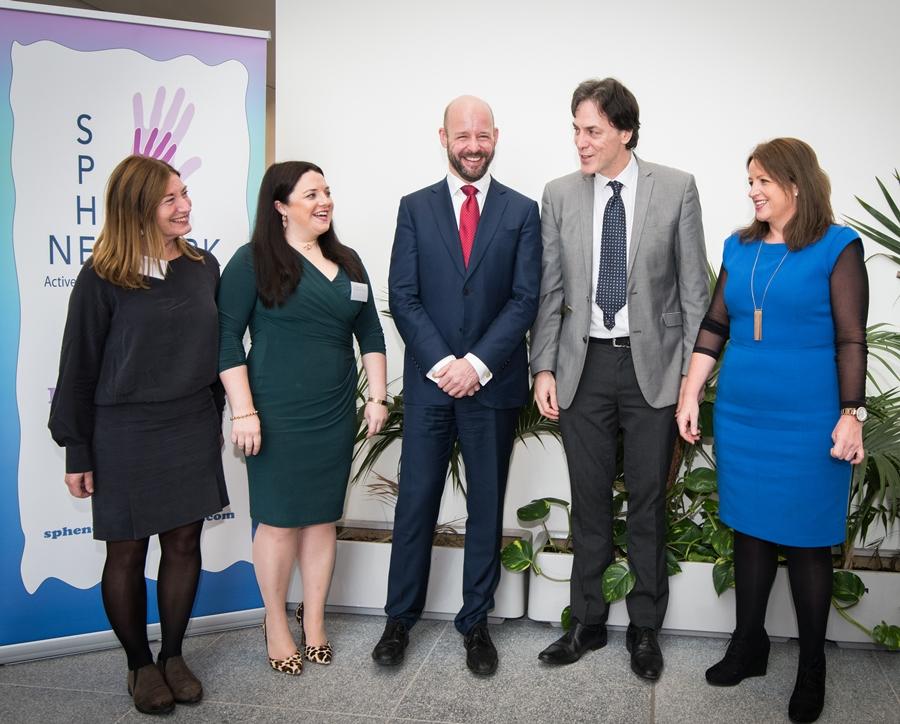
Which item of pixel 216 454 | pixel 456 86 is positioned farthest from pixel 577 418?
pixel 456 86

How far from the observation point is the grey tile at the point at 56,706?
2238mm

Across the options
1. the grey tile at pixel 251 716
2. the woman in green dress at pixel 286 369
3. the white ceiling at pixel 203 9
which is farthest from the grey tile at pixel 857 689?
the white ceiling at pixel 203 9

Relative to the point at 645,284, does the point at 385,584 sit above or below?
below

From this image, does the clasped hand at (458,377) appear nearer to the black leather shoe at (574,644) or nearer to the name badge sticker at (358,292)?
the name badge sticker at (358,292)

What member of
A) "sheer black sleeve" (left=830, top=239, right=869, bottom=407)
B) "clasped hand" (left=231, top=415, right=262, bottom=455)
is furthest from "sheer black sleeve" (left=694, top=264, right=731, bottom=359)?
"clasped hand" (left=231, top=415, right=262, bottom=455)

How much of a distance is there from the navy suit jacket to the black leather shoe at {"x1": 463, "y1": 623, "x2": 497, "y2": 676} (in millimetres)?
755

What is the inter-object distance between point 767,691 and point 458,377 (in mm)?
1329

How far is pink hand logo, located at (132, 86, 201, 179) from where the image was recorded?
2686mm

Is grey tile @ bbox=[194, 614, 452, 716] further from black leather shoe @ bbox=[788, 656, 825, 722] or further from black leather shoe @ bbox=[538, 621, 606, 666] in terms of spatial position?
black leather shoe @ bbox=[788, 656, 825, 722]

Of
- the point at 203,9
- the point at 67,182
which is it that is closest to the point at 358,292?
the point at 67,182

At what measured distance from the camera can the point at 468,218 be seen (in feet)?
8.29

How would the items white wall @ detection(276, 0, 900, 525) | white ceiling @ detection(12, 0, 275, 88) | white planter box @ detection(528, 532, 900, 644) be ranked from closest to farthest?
white planter box @ detection(528, 532, 900, 644), white wall @ detection(276, 0, 900, 525), white ceiling @ detection(12, 0, 275, 88)

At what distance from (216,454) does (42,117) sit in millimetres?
1254

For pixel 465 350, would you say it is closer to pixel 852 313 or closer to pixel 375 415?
pixel 375 415
